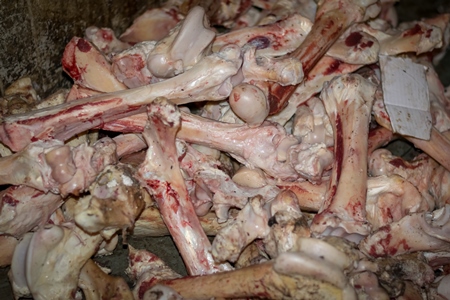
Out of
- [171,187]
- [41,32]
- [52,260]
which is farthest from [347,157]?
[41,32]

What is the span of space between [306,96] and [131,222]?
1.09 meters

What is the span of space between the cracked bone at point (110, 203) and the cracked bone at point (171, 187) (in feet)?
0.30

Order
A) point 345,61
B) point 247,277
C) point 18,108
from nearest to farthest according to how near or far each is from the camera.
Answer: point 247,277
point 18,108
point 345,61

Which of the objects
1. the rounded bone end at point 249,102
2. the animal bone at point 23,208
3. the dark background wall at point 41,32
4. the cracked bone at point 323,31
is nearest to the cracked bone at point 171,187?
the rounded bone end at point 249,102

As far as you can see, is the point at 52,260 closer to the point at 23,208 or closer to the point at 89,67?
the point at 23,208

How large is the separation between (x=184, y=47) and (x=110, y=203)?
0.77 m

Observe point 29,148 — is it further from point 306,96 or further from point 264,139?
point 306,96

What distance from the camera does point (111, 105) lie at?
2492 mm

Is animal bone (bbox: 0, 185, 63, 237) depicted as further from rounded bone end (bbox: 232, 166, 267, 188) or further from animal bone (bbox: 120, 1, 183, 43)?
animal bone (bbox: 120, 1, 183, 43)

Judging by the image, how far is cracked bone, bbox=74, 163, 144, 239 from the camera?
2131 millimetres

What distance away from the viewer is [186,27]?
2553 mm

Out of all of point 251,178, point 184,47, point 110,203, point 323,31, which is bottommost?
point 251,178

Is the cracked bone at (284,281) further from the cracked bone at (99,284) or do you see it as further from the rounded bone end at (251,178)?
the rounded bone end at (251,178)

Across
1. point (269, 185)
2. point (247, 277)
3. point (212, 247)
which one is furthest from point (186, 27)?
point (247, 277)
